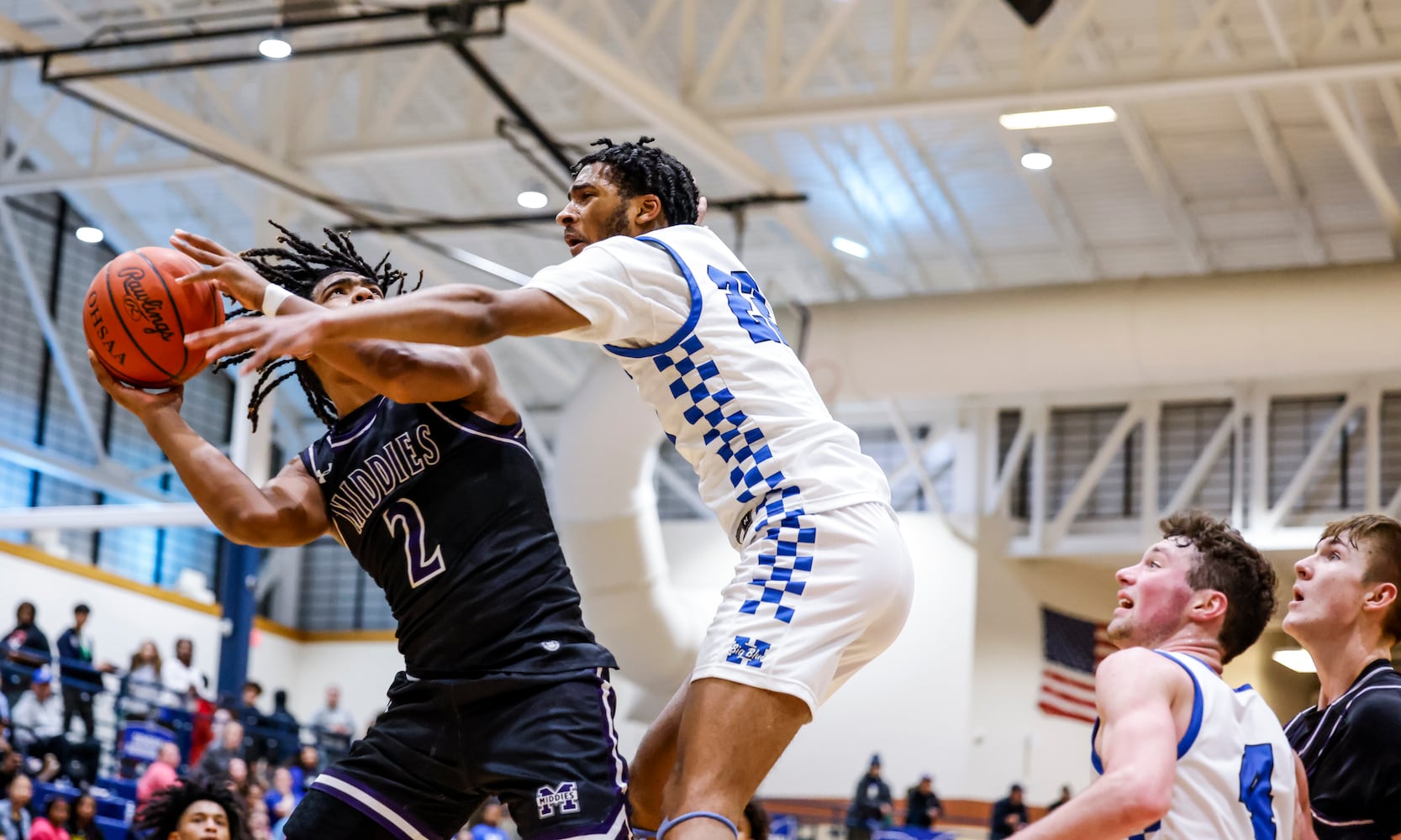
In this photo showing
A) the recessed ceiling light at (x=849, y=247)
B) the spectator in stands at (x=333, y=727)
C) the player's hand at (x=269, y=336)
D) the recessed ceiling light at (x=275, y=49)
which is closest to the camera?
the player's hand at (x=269, y=336)

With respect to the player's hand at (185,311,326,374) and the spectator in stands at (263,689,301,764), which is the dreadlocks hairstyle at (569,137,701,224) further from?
the spectator in stands at (263,689,301,764)

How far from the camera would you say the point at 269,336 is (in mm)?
3812

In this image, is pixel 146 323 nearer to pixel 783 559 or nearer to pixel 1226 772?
pixel 783 559

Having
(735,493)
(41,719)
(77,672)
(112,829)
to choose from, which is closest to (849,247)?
(77,672)

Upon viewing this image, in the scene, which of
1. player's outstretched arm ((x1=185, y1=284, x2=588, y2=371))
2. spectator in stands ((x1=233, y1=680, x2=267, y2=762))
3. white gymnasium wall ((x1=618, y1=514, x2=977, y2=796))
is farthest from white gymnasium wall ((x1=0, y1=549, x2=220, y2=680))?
player's outstretched arm ((x1=185, y1=284, x2=588, y2=371))

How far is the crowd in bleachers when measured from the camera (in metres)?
14.2

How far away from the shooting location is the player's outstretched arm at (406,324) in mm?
3803

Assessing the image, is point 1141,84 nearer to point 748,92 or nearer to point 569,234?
point 748,92

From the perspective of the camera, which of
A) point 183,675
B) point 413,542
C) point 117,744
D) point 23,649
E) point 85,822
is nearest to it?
point 413,542

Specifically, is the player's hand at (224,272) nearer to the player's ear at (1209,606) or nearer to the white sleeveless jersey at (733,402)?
the white sleeveless jersey at (733,402)

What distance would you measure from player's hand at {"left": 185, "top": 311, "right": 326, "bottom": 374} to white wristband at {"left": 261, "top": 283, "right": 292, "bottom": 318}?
0.89ft

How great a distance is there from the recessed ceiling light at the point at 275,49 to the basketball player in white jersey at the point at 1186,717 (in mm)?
12869

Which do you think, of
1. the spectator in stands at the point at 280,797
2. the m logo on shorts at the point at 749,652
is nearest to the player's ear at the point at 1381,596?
the m logo on shorts at the point at 749,652

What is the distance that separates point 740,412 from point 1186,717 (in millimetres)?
1302
